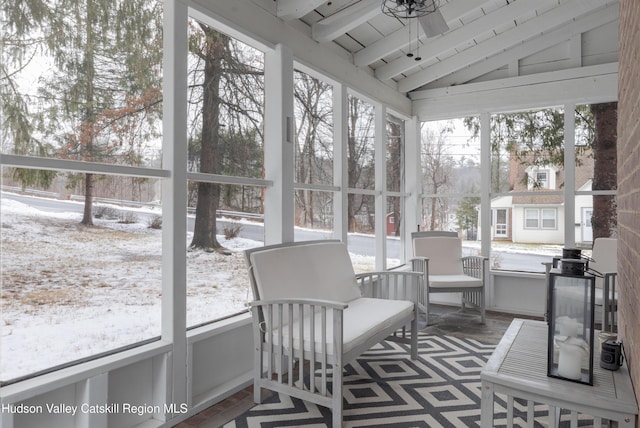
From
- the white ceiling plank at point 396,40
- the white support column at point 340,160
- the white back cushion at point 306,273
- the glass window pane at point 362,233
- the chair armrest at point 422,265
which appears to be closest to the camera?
the white back cushion at point 306,273

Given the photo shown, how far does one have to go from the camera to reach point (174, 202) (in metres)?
2.36

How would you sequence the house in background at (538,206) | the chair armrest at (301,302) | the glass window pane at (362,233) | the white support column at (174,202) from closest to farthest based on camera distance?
the chair armrest at (301,302), the white support column at (174,202), the glass window pane at (362,233), the house in background at (538,206)

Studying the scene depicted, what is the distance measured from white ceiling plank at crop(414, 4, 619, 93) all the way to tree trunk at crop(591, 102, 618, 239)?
0.84m

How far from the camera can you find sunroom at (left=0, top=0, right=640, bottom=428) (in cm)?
189

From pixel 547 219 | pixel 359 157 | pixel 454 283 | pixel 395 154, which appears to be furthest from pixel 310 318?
pixel 547 219

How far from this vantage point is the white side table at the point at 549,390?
1.52 metres

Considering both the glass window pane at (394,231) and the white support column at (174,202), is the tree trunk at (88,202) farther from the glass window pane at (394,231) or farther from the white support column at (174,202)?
the glass window pane at (394,231)

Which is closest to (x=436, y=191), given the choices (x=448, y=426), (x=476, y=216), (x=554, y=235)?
(x=476, y=216)

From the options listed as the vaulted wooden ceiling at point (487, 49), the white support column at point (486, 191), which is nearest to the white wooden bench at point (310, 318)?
the vaulted wooden ceiling at point (487, 49)

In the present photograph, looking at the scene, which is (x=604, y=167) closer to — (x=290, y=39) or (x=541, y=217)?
(x=541, y=217)

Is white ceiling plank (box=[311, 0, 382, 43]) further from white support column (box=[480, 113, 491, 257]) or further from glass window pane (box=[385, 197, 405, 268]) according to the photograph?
white support column (box=[480, 113, 491, 257])

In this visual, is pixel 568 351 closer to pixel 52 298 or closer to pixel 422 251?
pixel 52 298

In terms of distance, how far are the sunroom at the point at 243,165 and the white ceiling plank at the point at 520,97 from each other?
2 centimetres

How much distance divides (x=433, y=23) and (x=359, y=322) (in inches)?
77.7
